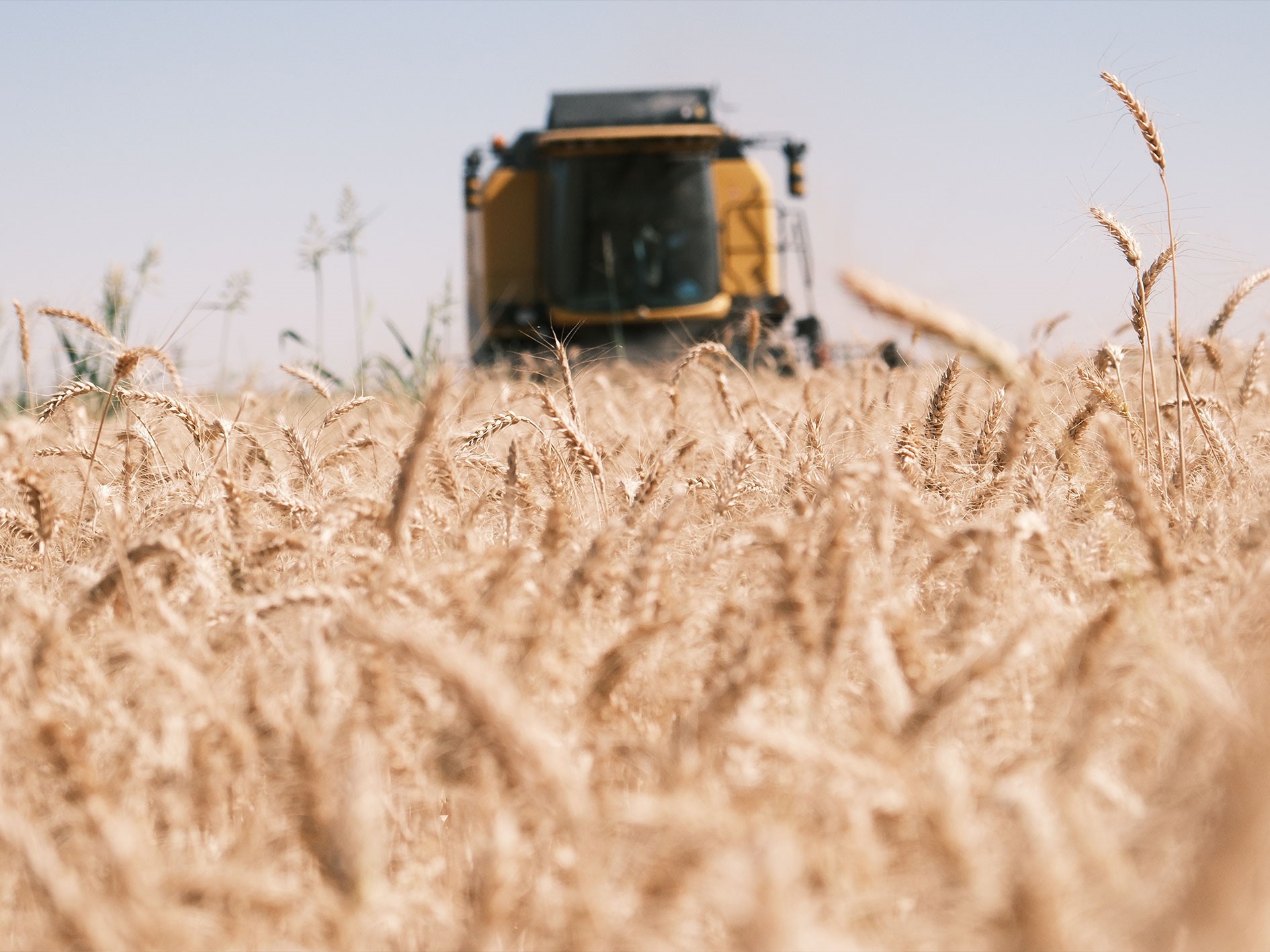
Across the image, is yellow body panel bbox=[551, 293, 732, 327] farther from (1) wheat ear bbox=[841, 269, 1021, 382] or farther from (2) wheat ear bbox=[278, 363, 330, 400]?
(1) wheat ear bbox=[841, 269, 1021, 382]

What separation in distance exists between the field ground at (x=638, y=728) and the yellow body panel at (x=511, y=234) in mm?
7820

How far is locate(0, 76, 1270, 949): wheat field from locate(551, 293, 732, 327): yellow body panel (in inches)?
269

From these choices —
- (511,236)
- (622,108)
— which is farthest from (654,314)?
(622,108)

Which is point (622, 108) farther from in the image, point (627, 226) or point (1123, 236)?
point (1123, 236)

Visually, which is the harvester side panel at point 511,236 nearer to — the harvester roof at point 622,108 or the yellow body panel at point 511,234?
the yellow body panel at point 511,234

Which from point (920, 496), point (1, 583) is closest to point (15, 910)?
point (1, 583)

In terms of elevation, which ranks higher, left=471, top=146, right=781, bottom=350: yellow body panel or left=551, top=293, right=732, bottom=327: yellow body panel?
left=471, top=146, right=781, bottom=350: yellow body panel

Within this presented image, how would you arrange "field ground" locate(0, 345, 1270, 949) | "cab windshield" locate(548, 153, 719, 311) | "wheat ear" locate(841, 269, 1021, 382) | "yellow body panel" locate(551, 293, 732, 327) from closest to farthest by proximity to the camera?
"field ground" locate(0, 345, 1270, 949) → "wheat ear" locate(841, 269, 1021, 382) → "yellow body panel" locate(551, 293, 732, 327) → "cab windshield" locate(548, 153, 719, 311)

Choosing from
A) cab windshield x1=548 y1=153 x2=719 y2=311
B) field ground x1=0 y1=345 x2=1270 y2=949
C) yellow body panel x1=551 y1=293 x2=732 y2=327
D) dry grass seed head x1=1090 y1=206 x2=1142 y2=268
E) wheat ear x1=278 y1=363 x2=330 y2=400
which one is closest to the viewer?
field ground x1=0 y1=345 x2=1270 y2=949

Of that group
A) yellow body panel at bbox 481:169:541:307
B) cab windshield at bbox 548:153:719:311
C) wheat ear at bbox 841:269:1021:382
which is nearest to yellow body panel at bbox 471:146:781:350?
yellow body panel at bbox 481:169:541:307

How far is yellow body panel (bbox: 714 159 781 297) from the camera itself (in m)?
9.48

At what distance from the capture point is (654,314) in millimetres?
8570

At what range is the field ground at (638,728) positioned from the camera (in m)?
0.66

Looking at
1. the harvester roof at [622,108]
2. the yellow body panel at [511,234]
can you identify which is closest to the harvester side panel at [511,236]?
the yellow body panel at [511,234]
